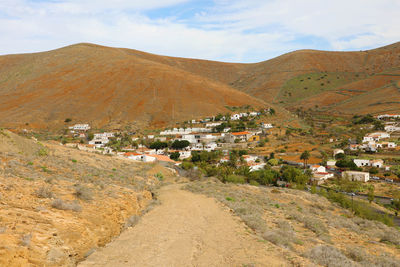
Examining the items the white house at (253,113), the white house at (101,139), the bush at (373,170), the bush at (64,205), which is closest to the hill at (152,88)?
the white house at (253,113)

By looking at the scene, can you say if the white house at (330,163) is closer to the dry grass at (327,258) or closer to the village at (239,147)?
the village at (239,147)


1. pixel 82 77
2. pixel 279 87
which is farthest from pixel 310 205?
pixel 279 87

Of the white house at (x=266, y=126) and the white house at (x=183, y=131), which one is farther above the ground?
the white house at (x=266, y=126)

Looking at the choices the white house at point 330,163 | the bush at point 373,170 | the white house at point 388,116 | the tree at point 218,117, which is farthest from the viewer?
the tree at point 218,117

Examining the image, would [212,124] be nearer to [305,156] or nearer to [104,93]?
[305,156]

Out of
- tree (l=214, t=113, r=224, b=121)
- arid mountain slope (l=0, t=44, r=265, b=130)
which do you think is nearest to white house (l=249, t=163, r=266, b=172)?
tree (l=214, t=113, r=224, b=121)

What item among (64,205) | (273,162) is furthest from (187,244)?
(273,162)

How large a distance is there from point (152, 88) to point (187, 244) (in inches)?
3464

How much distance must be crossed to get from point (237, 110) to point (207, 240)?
261ft

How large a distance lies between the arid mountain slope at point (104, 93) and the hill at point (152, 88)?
26cm

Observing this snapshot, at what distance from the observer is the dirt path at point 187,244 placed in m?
6.62

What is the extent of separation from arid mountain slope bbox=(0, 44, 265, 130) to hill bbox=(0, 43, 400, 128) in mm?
257

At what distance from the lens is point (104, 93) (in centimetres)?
9144

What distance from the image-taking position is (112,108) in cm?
8381
